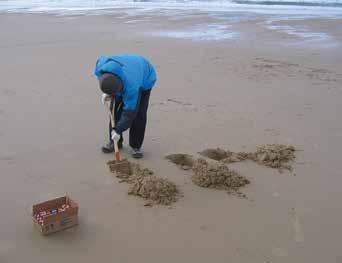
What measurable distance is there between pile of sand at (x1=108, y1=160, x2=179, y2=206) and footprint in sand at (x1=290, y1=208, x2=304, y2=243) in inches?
35.4

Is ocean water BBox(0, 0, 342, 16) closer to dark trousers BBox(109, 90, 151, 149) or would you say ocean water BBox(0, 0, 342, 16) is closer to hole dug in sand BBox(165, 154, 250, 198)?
dark trousers BBox(109, 90, 151, 149)

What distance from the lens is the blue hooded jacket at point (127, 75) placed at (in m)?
3.80

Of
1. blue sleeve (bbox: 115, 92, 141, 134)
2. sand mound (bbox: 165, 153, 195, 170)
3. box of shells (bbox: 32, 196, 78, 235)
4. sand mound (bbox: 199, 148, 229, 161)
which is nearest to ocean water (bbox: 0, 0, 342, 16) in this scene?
sand mound (bbox: 199, 148, 229, 161)

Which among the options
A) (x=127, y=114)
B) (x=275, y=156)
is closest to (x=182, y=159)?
(x=127, y=114)

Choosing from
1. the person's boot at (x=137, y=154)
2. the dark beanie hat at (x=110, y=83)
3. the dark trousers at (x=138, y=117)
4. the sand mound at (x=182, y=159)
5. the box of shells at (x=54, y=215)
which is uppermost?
the dark beanie hat at (x=110, y=83)

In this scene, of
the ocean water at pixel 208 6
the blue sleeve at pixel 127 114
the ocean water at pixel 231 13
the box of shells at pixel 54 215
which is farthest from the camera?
the ocean water at pixel 208 6

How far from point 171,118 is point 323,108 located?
204 cm

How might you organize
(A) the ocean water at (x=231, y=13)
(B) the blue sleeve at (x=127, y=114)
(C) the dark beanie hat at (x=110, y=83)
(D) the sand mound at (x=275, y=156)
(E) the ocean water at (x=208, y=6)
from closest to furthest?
(C) the dark beanie hat at (x=110, y=83) < (B) the blue sleeve at (x=127, y=114) < (D) the sand mound at (x=275, y=156) < (A) the ocean water at (x=231, y=13) < (E) the ocean water at (x=208, y=6)

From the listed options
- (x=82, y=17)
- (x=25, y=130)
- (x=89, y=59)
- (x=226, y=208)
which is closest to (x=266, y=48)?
(x=89, y=59)

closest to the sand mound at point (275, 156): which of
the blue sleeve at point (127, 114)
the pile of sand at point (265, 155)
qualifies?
the pile of sand at point (265, 155)

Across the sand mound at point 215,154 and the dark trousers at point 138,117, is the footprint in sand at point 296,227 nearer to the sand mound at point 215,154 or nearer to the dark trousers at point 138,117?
the sand mound at point 215,154

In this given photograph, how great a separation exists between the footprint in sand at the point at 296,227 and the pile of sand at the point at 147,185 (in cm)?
90

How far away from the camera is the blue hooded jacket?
12.5 feet

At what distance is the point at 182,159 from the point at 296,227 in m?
1.44
